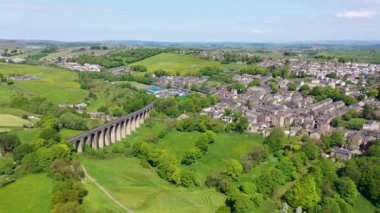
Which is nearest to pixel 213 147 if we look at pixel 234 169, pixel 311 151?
pixel 234 169

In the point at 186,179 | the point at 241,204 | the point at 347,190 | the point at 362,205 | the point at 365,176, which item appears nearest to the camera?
the point at 241,204

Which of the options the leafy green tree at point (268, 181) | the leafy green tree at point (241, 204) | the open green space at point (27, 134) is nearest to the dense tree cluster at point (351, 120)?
the leafy green tree at point (268, 181)

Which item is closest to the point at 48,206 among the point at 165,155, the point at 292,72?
the point at 165,155

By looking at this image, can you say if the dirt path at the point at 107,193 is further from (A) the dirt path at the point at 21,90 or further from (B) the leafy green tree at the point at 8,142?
(A) the dirt path at the point at 21,90

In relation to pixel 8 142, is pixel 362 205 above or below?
below

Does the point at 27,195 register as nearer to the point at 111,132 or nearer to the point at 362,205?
the point at 111,132

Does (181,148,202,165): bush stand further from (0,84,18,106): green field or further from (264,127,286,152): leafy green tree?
(0,84,18,106): green field

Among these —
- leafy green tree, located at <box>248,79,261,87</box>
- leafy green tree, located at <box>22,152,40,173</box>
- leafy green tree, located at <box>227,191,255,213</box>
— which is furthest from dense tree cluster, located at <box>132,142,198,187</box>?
leafy green tree, located at <box>248,79,261,87</box>
